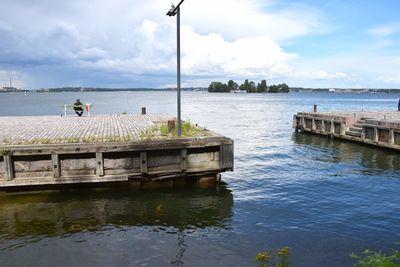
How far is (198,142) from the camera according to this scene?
13422 millimetres

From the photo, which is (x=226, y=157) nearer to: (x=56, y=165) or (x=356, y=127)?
(x=56, y=165)

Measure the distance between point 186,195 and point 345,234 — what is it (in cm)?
543

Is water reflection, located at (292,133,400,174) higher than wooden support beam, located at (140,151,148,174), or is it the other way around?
wooden support beam, located at (140,151,148,174)

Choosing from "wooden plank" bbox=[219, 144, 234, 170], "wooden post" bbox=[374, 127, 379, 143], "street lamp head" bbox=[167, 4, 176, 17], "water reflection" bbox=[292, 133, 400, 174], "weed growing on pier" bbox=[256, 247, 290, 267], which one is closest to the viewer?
"weed growing on pier" bbox=[256, 247, 290, 267]

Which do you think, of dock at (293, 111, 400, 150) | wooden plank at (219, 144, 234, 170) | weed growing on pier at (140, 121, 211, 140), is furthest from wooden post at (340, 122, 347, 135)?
wooden plank at (219, 144, 234, 170)

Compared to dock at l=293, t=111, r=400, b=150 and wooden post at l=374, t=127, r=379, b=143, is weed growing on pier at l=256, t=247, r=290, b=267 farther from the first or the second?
wooden post at l=374, t=127, r=379, b=143

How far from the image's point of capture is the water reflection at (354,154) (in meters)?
19.6

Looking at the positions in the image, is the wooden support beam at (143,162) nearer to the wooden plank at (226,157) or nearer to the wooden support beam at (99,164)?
the wooden support beam at (99,164)

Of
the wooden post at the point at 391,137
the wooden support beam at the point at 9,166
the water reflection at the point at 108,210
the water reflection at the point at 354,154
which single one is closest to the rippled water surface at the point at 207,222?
the water reflection at the point at 108,210

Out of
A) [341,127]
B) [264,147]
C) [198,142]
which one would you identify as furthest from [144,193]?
[341,127]

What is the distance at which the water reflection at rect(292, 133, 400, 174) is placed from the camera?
1964 centimetres

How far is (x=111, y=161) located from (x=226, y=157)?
13.6 feet

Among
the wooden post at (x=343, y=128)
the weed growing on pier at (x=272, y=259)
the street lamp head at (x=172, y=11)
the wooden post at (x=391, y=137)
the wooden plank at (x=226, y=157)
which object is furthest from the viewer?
the wooden post at (x=343, y=128)

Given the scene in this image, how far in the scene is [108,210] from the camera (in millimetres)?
11625
